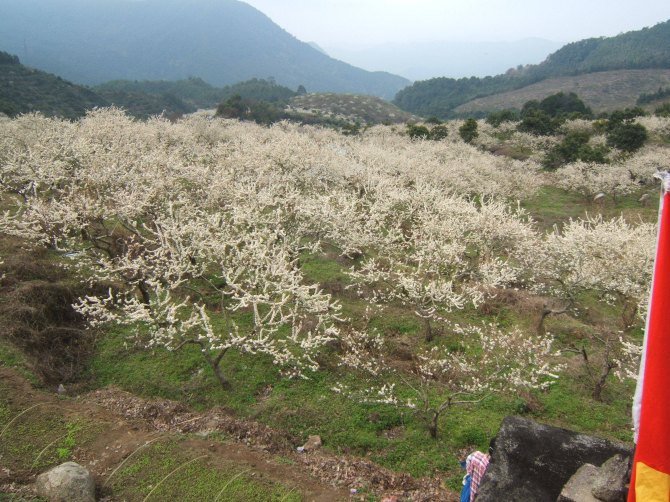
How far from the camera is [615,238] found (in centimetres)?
2016

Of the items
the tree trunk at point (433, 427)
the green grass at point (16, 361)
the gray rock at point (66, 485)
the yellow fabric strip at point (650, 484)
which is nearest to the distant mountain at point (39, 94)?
the green grass at point (16, 361)

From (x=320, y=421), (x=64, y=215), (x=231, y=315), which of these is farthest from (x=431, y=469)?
(x=64, y=215)

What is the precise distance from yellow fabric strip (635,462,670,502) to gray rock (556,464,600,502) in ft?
6.73

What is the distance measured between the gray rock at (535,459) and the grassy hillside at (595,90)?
117513mm

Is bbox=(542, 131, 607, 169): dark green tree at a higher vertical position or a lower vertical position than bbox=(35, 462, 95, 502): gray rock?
higher

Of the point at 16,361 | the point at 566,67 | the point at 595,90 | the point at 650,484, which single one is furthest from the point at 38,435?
the point at 566,67

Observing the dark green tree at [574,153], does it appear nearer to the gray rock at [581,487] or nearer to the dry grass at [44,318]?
the gray rock at [581,487]

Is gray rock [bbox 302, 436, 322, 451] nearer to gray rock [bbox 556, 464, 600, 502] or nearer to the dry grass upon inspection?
gray rock [bbox 556, 464, 600, 502]

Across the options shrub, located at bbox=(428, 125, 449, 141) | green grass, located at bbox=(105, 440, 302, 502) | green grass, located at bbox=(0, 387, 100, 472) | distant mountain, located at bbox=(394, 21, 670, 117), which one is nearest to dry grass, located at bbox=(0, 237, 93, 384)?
green grass, located at bbox=(0, 387, 100, 472)

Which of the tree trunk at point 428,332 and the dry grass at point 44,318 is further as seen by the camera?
the tree trunk at point 428,332

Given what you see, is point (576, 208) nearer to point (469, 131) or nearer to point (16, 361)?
point (469, 131)

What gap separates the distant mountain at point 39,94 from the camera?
77688 millimetres

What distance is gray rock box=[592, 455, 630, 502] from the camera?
22.3 ft

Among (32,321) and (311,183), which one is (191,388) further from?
(311,183)
